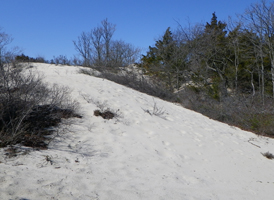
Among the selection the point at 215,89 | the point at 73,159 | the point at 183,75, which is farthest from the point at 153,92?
the point at 73,159

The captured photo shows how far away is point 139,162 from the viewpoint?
5.15 metres

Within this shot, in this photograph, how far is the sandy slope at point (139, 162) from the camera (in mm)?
3682

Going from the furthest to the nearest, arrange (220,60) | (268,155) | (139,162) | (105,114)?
(220,60) < (105,114) < (268,155) < (139,162)

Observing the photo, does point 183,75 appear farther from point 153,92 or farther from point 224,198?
point 224,198

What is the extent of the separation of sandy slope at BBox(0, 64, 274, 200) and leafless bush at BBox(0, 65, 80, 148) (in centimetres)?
46

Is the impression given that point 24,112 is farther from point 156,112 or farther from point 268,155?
point 268,155

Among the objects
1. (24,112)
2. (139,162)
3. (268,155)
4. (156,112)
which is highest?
(156,112)

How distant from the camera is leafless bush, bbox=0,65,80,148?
502cm

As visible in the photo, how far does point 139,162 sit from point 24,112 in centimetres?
290

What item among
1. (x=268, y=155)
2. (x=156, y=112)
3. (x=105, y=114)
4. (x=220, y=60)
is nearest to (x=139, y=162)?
(x=105, y=114)

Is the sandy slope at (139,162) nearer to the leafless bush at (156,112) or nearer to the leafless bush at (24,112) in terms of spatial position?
the leafless bush at (156,112)

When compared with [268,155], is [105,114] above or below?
above

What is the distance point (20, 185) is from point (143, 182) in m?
2.04

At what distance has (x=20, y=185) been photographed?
3.33 meters
